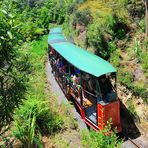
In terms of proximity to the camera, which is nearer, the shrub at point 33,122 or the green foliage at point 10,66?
the green foliage at point 10,66

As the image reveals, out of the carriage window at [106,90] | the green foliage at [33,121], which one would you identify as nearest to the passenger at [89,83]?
the carriage window at [106,90]

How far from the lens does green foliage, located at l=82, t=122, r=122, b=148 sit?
9445 millimetres

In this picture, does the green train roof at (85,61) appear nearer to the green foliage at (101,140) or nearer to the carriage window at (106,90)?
the carriage window at (106,90)

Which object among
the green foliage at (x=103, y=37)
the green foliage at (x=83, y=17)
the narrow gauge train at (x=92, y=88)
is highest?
the green foliage at (x=83, y=17)

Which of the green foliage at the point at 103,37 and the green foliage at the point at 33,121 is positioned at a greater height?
the green foliage at the point at 103,37

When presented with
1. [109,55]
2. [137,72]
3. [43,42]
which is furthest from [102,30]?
[43,42]

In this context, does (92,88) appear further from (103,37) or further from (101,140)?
(103,37)

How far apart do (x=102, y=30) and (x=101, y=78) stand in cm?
540

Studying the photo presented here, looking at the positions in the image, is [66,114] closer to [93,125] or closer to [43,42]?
[93,125]

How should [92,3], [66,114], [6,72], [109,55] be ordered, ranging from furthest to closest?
[92,3]
[109,55]
[66,114]
[6,72]

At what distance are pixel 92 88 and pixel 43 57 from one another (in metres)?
12.2

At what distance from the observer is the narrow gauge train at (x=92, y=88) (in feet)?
36.0

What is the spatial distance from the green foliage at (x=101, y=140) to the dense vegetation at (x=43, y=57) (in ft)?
0.17

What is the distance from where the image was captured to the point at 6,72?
6.80 m
